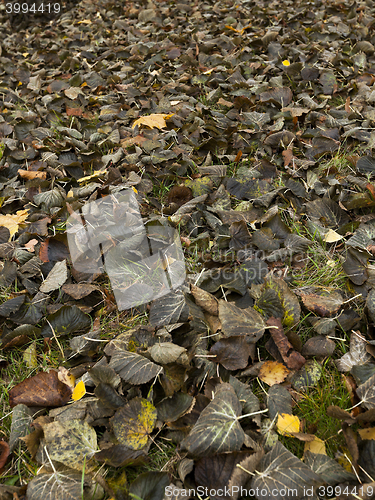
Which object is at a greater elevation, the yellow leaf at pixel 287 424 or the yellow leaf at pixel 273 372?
the yellow leaf at pixel 273 372

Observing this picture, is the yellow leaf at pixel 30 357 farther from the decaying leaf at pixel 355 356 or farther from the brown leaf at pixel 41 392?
the decaying leaf at pixel 355 356

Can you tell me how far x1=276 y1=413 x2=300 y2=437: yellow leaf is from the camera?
107 centimetres

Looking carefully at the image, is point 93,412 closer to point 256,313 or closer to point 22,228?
point 256,313

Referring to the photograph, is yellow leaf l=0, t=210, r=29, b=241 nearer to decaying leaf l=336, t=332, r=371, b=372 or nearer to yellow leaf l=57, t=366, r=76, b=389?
yellow leaf l=57, t=366, r=76, b=389

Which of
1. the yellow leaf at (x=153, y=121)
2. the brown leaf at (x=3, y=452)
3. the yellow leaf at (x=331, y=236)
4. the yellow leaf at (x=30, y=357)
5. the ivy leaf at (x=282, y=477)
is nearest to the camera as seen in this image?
the ivy leaf at (x=282, y=477)

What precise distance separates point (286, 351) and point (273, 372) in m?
0.08

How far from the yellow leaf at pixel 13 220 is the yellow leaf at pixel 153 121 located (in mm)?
950

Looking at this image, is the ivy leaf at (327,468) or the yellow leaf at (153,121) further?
the yellow leaf at (153,121)

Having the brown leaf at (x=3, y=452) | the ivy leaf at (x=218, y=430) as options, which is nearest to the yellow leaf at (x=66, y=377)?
the brown leaf at (x=3, y=452)

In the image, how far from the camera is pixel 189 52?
318 centimetres

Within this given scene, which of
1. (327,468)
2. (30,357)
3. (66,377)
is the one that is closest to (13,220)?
(30,357)

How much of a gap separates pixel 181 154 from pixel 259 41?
1.64m

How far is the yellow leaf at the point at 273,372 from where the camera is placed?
1.19 meters

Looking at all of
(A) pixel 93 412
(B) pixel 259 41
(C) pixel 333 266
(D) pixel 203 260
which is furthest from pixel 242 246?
(B) pixel 259 41
